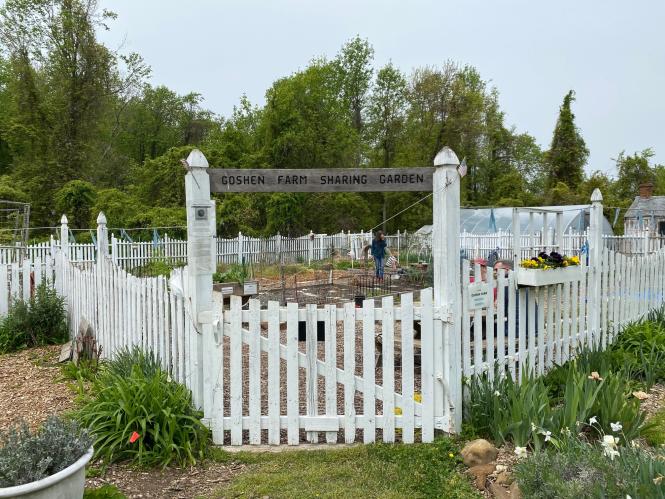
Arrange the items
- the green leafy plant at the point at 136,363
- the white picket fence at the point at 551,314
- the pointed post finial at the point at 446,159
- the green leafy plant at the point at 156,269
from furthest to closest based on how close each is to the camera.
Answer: the green leafy plant at the point at 156,269
the green leafy plant at the point at 136,363
the white picket fence at the point at 551,314
the pointed post finial at the point at 446,159

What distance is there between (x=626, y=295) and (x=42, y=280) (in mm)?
8821

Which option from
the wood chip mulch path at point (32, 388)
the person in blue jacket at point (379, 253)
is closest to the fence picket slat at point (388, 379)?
the wood chip mulch path at point (32, 388)

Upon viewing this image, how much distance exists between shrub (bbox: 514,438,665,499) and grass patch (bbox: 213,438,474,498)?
0.61 metres

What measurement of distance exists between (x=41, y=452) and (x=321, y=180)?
2712 millimetres

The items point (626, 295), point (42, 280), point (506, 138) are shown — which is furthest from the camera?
point (506, 138)

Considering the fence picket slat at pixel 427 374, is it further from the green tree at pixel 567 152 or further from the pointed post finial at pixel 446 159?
the green tree at pixel 567 152

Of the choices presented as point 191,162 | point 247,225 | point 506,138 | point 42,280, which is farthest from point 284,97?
point 191,162

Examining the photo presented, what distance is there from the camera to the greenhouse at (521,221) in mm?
25469

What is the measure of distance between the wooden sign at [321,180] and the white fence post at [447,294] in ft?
0.65

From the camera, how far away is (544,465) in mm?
2873

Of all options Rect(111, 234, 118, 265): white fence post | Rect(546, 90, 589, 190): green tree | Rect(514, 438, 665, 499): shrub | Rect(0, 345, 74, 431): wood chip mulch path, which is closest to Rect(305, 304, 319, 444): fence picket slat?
Rect(514, 438, 665, 499): shrub

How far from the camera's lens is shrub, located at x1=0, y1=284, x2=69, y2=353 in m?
7.80

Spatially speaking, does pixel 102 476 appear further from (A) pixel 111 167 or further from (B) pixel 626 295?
(A) pixel 111 167

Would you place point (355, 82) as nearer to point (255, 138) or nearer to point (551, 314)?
point (255, 138)
